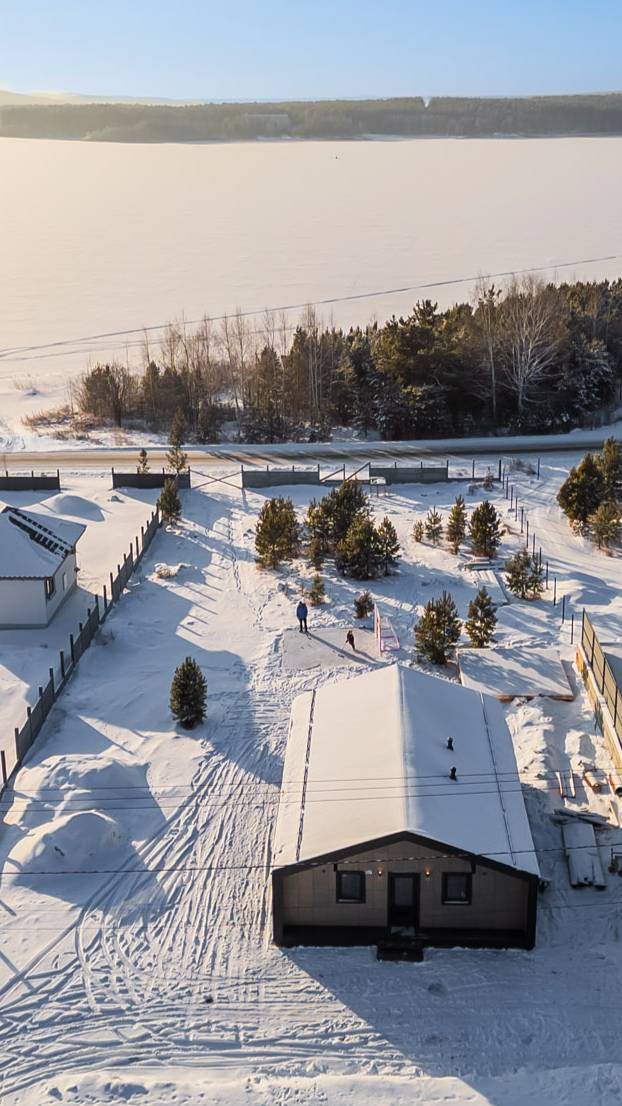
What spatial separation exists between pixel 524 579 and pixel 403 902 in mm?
13812

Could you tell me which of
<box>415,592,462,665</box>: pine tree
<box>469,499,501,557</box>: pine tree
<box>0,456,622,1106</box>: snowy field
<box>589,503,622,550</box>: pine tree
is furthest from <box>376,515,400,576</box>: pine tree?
<box>589,503,622,550</box>: pine tree

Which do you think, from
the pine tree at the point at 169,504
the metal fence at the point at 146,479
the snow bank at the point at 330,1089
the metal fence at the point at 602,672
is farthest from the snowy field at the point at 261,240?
the snow bank at the point at 330,1089

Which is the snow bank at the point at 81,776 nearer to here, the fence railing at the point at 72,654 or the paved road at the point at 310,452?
the fence railing at the point at 72,654

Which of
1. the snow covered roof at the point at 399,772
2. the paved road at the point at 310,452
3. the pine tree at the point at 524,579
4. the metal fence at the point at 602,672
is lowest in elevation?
the paved road at the point at 310,452

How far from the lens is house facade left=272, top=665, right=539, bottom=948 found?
17172mm

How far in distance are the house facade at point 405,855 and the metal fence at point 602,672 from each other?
12.8ft

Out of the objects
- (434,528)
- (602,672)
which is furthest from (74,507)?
(602,672)

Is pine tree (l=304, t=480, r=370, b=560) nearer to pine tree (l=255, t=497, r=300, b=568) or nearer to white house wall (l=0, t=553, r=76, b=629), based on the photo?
pine tree (l=255, t=497, r=300, b=568)

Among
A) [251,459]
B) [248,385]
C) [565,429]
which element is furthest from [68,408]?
[565,429]

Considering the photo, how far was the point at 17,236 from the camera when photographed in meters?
118

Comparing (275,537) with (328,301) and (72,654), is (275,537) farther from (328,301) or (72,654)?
(328,301)

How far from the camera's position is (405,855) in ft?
56.6

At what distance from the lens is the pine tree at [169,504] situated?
36.4 m

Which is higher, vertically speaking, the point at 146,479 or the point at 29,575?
the point at 29,575
